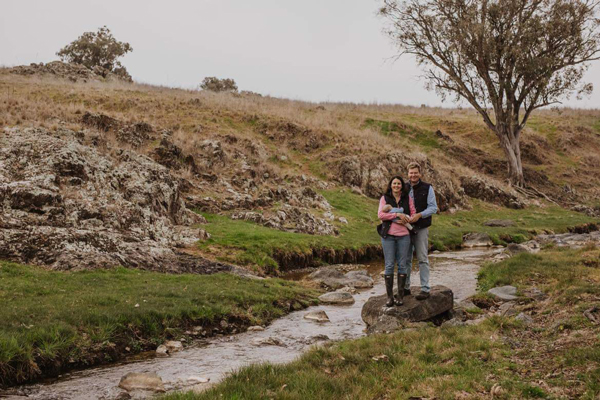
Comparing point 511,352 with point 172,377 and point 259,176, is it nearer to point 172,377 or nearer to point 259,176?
point 172,377

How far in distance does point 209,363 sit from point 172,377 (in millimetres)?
1120

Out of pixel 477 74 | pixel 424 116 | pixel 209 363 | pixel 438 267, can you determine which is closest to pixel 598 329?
pixel 209 363

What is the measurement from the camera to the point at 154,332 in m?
11.1

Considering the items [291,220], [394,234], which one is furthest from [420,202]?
[291,220]

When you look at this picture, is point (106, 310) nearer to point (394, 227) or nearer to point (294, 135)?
point (394, 227)

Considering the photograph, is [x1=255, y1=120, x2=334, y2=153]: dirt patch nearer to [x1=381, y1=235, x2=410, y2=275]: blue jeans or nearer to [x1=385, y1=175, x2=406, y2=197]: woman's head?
[x1=385, y1=175, x2=406, y2=197]: woman's head

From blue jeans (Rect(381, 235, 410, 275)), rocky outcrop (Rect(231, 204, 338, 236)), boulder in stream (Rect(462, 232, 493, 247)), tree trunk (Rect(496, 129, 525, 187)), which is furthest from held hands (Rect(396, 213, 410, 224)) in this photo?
tree trunk (Rect(496, 129, 525, 187))

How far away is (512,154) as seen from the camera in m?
50.8

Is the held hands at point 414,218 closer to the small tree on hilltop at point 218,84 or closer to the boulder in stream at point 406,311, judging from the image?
the boulder in stream at point 406,311

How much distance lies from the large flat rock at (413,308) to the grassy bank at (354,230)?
9.14 m

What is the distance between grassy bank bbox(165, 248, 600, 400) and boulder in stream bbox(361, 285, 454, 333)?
1352mm

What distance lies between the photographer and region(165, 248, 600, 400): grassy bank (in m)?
6.25

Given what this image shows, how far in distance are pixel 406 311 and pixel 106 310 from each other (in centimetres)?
815

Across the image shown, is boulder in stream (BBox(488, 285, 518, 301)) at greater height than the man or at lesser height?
lesser
